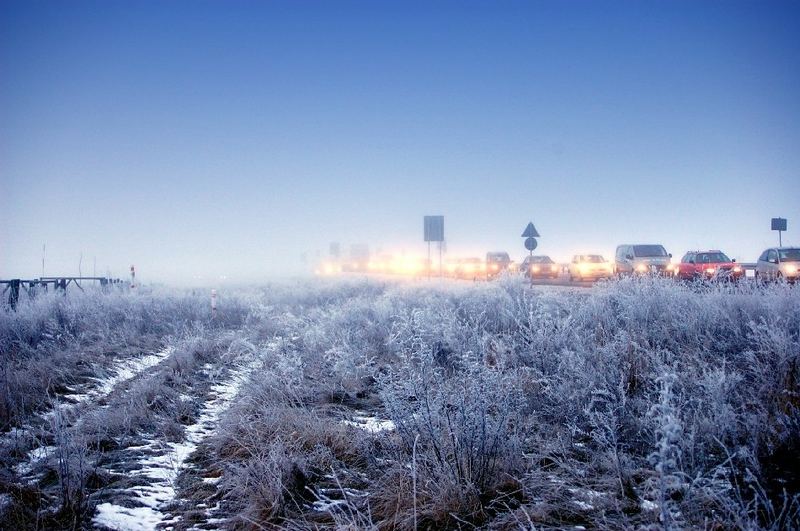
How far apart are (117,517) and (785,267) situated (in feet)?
61.2

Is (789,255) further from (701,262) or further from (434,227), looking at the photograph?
(434,227)

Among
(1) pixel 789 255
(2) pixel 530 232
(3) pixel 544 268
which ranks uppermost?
(2) pixel 530 232

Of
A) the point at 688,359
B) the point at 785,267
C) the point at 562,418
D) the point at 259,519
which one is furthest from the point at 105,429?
the point at 785,267

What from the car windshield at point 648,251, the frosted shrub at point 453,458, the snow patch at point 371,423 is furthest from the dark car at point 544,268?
the frosted shrub at point 453,458

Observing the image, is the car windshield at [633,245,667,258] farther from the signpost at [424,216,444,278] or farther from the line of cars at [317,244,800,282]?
the signpost at [424,216,444,278]

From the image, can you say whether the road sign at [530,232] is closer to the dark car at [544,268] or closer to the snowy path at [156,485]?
the dark car at [544,268]

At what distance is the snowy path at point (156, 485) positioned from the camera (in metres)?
3.11

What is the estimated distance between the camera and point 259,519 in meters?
2.91

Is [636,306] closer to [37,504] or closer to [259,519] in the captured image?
[259,519]

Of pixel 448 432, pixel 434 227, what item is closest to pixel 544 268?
pixel 434 227

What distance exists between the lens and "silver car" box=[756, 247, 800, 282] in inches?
552

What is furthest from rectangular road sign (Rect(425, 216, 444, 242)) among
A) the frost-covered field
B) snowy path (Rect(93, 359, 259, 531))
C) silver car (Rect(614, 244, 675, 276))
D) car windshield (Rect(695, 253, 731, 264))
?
snowy path (Rect(93, 359, 259, 531))

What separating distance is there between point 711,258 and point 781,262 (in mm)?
2823

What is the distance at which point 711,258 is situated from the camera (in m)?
17.3
